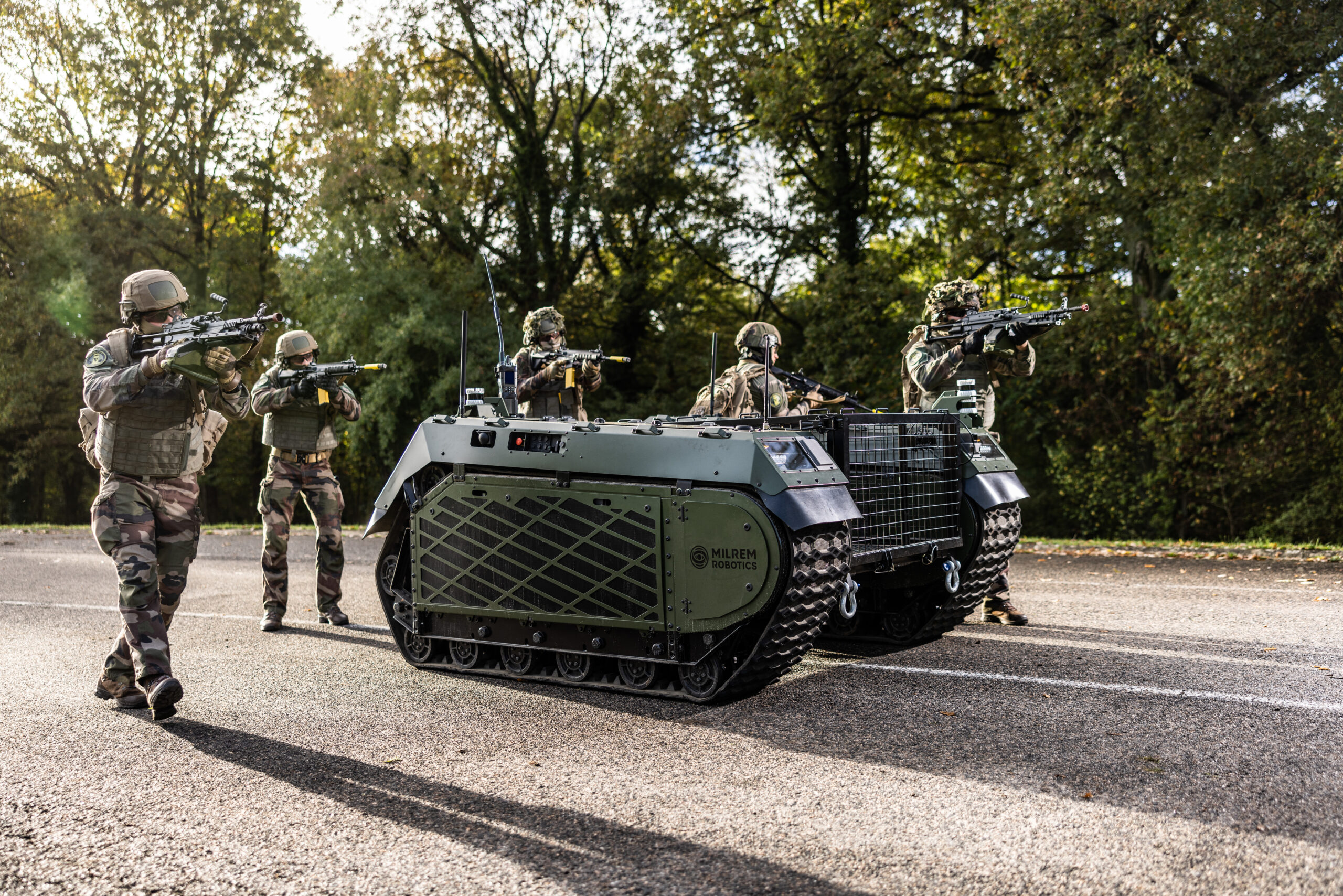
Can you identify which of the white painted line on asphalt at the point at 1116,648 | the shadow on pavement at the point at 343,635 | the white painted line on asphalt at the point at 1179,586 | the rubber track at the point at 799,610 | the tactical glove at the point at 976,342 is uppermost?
the tactical glove at the point at 976,342

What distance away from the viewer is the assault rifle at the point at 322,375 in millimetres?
8859

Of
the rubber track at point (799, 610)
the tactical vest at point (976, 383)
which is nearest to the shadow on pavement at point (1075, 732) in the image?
the rubber track at point (799, 610)

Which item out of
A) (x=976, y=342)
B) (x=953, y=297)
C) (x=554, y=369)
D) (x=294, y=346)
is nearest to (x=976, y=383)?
(x=976, y=342)

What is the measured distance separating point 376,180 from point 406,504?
20216 mm

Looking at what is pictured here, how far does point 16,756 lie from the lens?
17.8 ft

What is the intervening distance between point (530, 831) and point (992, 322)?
5.73 m

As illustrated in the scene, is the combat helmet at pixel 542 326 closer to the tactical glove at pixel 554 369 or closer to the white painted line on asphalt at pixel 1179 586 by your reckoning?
the tactical glove at pixel 554 369

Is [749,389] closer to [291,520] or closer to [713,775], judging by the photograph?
[291,520]

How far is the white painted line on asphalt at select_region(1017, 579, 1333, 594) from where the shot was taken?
10219 millimetres

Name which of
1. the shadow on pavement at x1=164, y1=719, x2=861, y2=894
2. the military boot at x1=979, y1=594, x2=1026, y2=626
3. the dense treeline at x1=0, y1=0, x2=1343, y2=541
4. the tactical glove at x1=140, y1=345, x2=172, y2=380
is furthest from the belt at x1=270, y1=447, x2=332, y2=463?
the dense treeline at x1=0, y1=0, x2=1343, y2=541

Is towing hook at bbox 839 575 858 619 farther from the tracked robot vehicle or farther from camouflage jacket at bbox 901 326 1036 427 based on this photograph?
camouflage jacket at bbox 901 326 1036 427

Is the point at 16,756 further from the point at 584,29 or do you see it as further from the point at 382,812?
the point at 584,29

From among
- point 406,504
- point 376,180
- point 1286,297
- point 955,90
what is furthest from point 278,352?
point 376,180

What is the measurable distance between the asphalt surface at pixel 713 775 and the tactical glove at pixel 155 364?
184cm
